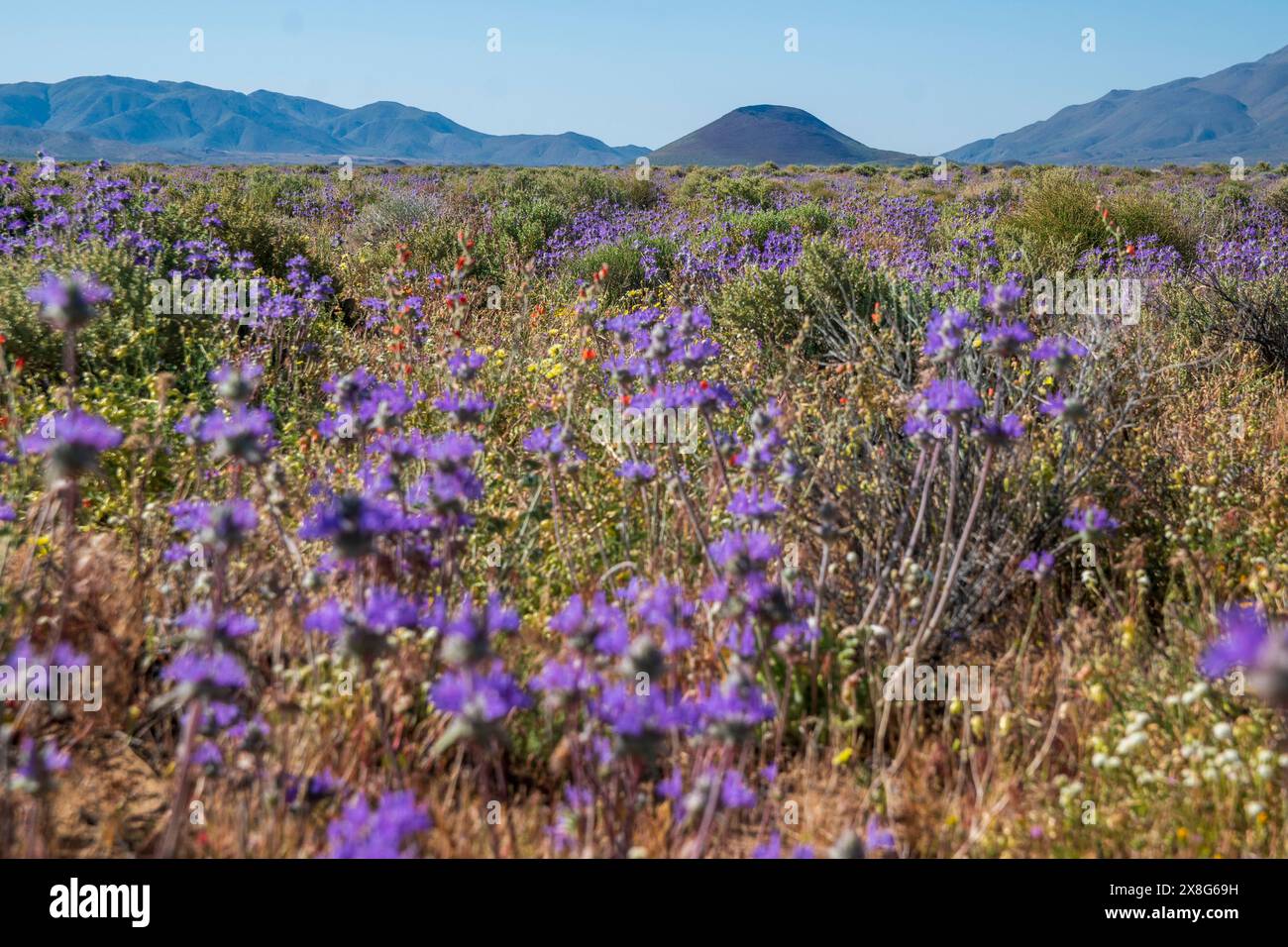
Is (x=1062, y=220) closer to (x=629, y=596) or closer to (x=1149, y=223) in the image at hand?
(x=1149, y=223)

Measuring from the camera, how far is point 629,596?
7.14 feet

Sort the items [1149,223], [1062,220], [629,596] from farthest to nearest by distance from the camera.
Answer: [1149,223] < [1062,220] < [629,596]

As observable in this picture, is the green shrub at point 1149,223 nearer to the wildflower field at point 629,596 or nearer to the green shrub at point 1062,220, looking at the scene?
the green shrub at point 1062,220

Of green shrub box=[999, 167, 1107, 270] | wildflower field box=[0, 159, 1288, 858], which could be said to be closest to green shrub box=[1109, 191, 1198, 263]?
green shrub box=[999, 167, 1107, 270]

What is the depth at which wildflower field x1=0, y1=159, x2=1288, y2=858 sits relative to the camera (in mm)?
1723

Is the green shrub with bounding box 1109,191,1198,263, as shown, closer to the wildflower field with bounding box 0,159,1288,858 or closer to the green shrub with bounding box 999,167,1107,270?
the green shrub with bounding box 999,167,1107,270

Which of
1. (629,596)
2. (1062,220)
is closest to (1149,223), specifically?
(1062,220)

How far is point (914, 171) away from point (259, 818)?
115ft

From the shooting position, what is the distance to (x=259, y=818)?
1882 mm

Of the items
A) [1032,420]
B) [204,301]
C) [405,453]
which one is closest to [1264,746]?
[1032,420]

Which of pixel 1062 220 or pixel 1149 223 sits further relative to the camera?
pixel 1149 223

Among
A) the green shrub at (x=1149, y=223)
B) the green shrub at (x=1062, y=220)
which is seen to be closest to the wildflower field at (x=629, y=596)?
the green shrub at (x=1062, y=220)

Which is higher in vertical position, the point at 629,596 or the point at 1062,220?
the point at 1062,220
